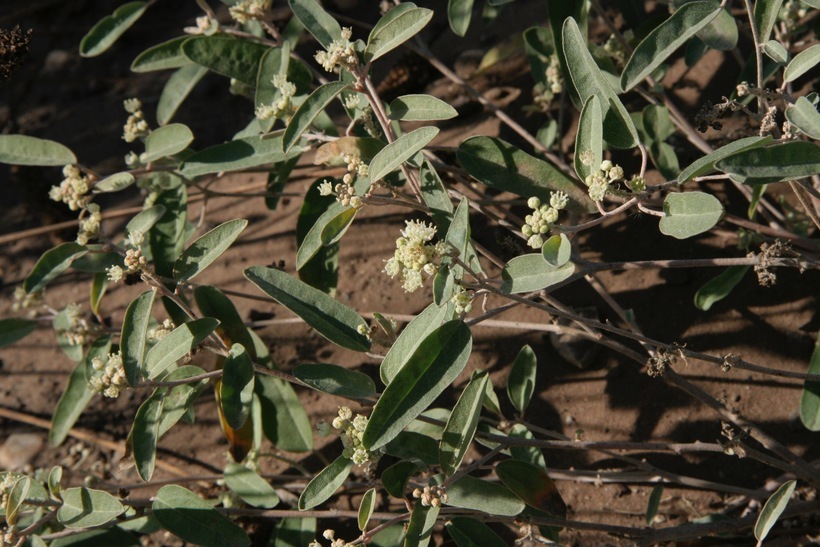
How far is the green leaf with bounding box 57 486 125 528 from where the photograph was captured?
6.39 feet

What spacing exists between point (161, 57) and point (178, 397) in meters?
1.06

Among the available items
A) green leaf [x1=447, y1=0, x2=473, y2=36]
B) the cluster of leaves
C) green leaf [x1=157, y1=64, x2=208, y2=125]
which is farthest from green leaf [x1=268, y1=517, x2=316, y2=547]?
green leaf [x1=447, y1=0, x2=473, y2=36]

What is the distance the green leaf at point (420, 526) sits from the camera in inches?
67.6

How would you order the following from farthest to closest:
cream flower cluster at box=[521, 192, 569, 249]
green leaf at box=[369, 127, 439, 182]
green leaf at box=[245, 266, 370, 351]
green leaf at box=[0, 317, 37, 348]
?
green leaf at box=[0, 317, 37, 348] < green leaf at box=[245, 266, 370, 351] < green leaf at box=[369, 127, 439, 182] < cream flower cluster at box=[521, 192, 569, 249]

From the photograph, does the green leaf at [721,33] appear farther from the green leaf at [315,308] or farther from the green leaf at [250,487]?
the green leaf at [250,487]

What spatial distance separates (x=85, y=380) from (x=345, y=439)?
3.66 feet

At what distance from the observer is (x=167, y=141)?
2.35 metres

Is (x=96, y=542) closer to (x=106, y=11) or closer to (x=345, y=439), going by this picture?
(x=345, y=439)

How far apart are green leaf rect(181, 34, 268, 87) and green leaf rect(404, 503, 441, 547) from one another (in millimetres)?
1363

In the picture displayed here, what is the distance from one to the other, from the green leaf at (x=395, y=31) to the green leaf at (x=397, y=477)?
96cm

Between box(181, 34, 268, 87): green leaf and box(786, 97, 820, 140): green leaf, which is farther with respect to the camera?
box(181, 34, 268, 87): green leaf

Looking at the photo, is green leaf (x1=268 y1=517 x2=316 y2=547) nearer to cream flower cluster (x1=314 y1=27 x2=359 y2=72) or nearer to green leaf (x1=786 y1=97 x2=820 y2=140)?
cream flower cluster (x1=314 y1=27 x2=359 y2=72)

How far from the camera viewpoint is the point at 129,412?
293cm

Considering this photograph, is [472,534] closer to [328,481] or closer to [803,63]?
[328,481]
